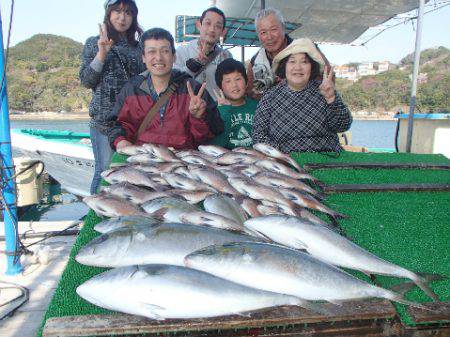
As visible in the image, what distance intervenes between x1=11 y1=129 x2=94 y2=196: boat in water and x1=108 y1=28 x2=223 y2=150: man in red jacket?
5.91m

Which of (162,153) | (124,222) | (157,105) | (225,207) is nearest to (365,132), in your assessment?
(157,105)

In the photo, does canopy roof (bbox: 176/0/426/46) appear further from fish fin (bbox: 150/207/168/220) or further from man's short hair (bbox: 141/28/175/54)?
fish fin (bbox: 150/207/168/220)

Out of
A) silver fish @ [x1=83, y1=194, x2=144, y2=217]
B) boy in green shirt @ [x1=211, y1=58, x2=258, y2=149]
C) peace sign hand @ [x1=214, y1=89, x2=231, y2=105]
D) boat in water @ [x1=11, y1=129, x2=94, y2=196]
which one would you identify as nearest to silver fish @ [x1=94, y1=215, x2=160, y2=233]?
silver fish @ [x1=83, y1=194, x2=144, y2=217]

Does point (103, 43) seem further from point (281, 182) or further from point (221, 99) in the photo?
point (281, 182)

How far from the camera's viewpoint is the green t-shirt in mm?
4691

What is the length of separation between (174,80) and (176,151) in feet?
2.79

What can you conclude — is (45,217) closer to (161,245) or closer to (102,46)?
(102,46)

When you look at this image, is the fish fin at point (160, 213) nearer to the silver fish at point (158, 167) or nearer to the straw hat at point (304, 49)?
the silver fish at point (158, 167)

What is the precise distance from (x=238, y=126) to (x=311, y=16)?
26.5 feet

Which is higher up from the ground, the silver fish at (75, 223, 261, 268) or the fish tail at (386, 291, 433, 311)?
the silver fish at (75, 223, 261, 268)

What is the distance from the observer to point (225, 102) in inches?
184

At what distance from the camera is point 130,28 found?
438 centimetres

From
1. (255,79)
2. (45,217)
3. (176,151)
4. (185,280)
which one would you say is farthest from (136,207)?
(45,217)

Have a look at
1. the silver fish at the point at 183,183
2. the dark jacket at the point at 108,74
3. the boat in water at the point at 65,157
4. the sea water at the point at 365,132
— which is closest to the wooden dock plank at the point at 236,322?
the silver fish at the point at 183,183
